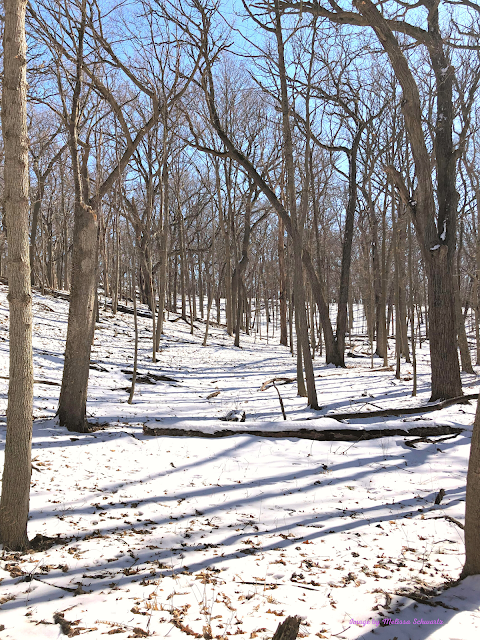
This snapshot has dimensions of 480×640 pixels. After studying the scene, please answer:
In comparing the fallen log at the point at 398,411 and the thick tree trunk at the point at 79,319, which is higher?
the thick tree trunk at the point at 79,319

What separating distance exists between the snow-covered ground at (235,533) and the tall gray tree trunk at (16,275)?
44cm

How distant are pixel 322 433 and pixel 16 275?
4807 mm

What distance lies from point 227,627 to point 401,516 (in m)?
2.34

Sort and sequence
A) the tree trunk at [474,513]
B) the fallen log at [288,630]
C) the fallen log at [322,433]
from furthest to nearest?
the fallen log at [322,433], the tree trunk at [474,513], the fallen log at [288,630]

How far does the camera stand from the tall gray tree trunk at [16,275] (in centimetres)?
288

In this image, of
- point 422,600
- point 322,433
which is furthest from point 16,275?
point 322,433

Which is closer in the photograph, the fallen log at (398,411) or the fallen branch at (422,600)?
the fallen branch at (422,600)

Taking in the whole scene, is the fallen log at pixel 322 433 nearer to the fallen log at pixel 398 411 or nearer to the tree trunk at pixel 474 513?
the fallen log at pixel 398 411

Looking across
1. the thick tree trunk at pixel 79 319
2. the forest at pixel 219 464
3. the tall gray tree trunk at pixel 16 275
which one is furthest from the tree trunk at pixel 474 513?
the thick tree trunk at pixel 79 319

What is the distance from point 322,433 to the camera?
249 inches

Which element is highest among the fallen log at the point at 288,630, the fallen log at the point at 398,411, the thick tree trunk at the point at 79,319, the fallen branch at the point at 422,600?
the thick tree trunk at the point at 79,319

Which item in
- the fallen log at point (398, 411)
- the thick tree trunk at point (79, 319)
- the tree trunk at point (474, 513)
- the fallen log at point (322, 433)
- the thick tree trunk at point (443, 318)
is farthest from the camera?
the thick tree trunk at point (443, 318)

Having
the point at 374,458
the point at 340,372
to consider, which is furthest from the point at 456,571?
the point at 340,372

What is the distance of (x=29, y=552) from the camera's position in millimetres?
3129
